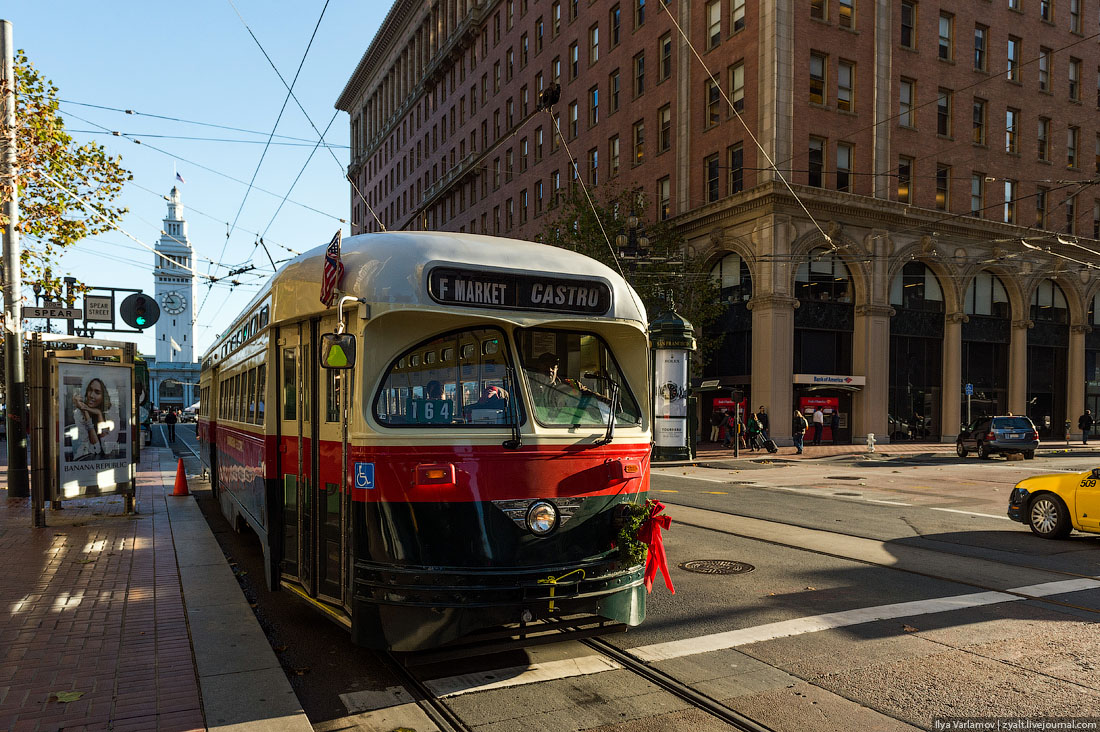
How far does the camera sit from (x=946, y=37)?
36.0 meters

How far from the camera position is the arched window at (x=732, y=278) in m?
33.1

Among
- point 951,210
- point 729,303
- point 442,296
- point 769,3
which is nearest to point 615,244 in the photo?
point 729,303

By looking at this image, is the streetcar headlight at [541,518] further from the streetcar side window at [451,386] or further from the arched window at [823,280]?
the arched window at [823,280]

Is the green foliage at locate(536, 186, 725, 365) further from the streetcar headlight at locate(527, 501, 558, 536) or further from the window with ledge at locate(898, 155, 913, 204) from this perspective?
the streetcar headlight at locate(527, 501, 558, 536)

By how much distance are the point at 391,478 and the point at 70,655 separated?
2.76 meters

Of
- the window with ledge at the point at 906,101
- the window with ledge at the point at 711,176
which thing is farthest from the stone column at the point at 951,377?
the window with ledge at the point at 711,176

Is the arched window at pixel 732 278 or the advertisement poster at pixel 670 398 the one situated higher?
the arched window at pixel 732 278

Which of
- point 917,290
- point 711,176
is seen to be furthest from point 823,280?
point 711,176

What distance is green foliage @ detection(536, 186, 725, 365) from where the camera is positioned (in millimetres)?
30531

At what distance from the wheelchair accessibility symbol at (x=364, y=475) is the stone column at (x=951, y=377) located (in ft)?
121

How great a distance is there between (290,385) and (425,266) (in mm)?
2066

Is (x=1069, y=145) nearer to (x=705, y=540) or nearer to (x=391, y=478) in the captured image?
(x=705, y=540)

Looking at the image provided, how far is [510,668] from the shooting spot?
18.1ft

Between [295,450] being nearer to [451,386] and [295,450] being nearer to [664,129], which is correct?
[451,386]
